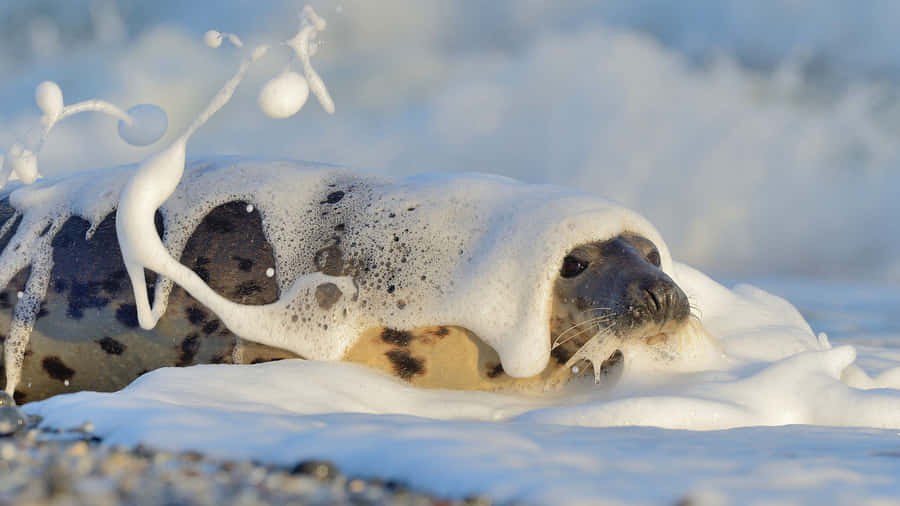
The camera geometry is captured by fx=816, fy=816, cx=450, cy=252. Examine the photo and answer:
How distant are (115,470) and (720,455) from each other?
1.39m

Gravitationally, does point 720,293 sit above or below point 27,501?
above

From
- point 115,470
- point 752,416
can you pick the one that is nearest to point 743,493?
point 115,470

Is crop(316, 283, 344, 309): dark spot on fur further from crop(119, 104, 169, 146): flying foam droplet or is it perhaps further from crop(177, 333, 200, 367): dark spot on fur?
crop(119, 104, 169, 146): flying foam droplet

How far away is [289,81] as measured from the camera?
3127 millimetres

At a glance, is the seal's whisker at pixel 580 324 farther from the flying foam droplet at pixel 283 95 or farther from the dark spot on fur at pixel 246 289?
the flying foam droplet at pixel 283 95

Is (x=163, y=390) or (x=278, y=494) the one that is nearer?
(x=278, y=494)

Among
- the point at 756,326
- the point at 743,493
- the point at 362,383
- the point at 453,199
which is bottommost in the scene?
the point at 743,493

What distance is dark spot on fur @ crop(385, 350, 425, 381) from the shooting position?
3.53 m

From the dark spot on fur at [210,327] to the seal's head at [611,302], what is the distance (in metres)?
1.47

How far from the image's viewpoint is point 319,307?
3549 millimetres

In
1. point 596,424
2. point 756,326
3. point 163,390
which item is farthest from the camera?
point 756,326

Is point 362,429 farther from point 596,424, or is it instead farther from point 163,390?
point 596,424

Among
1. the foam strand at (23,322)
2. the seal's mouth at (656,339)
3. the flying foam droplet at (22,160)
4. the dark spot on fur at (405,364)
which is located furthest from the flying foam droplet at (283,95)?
the flying foam droplet at (22,160)

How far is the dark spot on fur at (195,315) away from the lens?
11.7ft
